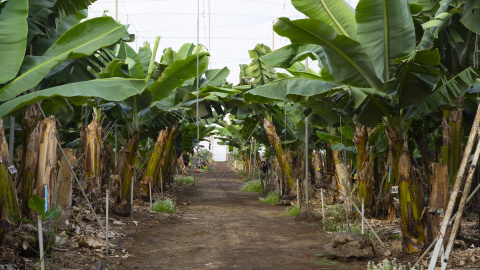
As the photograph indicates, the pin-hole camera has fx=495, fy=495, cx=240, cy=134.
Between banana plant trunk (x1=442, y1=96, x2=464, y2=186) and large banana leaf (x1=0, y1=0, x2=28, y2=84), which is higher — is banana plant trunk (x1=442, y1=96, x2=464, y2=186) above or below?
below

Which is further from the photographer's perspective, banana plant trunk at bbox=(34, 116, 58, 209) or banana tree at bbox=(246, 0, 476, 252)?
banana plant trunk at bbox=(34, 116, 58, 209)

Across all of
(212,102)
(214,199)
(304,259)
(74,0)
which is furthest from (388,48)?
(214,199)

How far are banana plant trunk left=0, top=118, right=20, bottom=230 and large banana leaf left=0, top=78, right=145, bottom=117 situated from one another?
34 cm

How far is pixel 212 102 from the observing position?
1384 centimetres

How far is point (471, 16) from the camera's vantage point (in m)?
5.80

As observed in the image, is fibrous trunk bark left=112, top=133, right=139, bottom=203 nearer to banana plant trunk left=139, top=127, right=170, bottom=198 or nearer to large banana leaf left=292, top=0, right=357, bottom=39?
banana plant trunk left=139, top=127, right=170, bottom=198

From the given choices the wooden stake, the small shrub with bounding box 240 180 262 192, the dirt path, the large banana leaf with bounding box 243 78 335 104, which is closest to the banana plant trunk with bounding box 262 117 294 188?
the dirt path

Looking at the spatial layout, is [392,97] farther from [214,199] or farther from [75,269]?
[214,199]

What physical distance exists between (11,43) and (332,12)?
392 centimetres

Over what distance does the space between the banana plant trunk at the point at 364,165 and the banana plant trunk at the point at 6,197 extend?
6.57 meters

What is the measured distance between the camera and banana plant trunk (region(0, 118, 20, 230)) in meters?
5.37

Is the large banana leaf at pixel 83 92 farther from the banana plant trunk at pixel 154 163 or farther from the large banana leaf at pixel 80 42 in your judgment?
the banana plant trunk at pixel 154 163

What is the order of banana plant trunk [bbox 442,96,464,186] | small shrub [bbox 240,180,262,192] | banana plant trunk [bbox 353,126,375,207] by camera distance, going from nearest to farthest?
banana plant trunk [bbox 442,96,464,186], banana plant trunk [bbox 353,126,375,207], small shrub [bbox 240,180,262,192]

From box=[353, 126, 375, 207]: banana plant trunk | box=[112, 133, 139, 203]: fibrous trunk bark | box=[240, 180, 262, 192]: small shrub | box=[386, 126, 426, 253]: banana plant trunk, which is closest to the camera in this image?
box=[386, 126, 426, 253]: banana plant trunk
